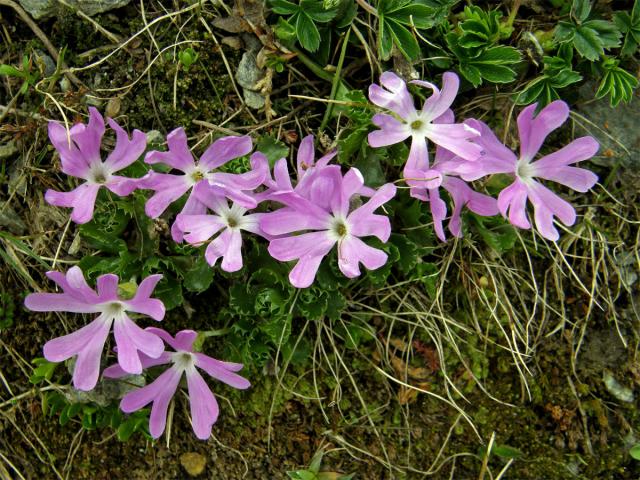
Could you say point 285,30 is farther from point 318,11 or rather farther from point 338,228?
point 338,228

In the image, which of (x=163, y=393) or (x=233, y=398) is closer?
(x=163, y=393)

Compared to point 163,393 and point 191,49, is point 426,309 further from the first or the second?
point 191,49

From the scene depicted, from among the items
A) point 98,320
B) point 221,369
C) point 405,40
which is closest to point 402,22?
point 405,40

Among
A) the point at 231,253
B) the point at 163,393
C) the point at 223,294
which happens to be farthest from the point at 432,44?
the point at 163,393

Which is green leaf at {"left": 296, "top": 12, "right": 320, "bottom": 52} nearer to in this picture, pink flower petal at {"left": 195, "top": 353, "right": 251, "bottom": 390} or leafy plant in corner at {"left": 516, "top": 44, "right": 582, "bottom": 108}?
leafy plant in corner at {"left": 516, "top": 44, "right": 582, "bottom": 108}

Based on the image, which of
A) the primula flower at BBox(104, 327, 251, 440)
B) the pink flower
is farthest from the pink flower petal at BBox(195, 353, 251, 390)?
the pink flower

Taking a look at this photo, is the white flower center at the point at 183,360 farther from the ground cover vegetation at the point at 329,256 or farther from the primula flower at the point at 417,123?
the primula flower at the point at 417,123

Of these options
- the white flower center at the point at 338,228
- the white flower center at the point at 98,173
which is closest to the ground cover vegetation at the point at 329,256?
the white flower center at the point at 98,173
